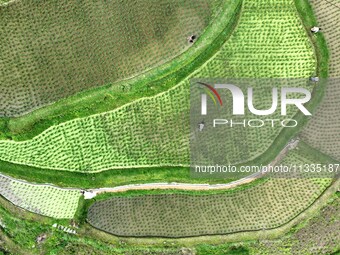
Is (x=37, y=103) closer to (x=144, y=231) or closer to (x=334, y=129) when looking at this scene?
(x=144, y=231)

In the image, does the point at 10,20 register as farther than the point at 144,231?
No

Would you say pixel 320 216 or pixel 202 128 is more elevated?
pixel 202 128

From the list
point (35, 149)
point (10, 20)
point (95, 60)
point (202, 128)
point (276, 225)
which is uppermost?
point (10, 20)

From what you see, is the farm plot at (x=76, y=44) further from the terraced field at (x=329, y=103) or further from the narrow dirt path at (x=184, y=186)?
the terraced field at (x=329, y=103)

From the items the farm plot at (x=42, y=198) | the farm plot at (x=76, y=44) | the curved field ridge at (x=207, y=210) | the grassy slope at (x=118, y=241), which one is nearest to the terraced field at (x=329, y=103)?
the curved field ridge at (x=207, y=210)

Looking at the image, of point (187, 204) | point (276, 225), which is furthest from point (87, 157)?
point (276, 225)

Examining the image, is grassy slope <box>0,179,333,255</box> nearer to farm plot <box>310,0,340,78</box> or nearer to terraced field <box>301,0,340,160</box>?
terraced field <box>301,0,340,160</box>
